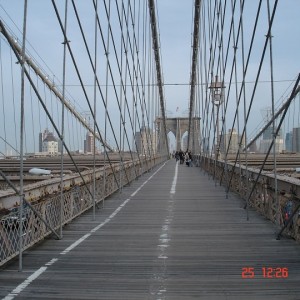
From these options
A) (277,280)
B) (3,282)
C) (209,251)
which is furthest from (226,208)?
(3,282)

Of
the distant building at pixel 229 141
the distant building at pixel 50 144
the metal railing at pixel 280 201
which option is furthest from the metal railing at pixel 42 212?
the distant building at pixel 50 144

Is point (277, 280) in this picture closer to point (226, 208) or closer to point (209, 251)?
point (209, 251)

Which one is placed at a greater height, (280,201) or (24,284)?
(280,201)

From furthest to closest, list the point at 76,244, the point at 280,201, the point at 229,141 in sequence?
the point at 229,141, the point at 280,201, the point at 76,244

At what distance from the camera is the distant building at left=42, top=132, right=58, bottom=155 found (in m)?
21.1

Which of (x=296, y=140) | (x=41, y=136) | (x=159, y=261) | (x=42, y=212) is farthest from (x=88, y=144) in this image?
(x=159, y=261)

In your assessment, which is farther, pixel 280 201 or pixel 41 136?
pixel 41 136

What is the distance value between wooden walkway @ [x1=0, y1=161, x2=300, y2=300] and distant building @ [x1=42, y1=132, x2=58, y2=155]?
45.5 ft

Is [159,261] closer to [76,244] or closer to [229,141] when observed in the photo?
[76,244]

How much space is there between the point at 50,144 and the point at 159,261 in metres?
19.3

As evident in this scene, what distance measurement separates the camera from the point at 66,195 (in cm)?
692

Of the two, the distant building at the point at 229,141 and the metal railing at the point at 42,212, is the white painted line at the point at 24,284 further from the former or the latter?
the distant building at the point at 229,141

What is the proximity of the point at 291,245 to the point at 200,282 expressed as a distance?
1.79 m

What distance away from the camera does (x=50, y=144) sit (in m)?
23.2
